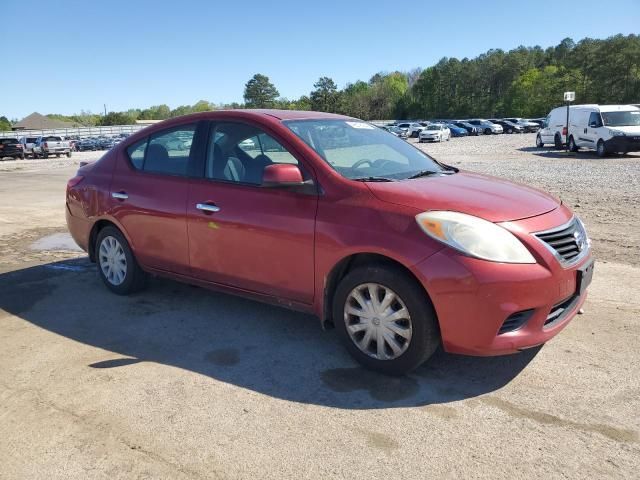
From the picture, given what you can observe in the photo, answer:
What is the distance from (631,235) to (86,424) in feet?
23.2

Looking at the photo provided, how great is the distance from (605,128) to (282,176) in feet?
69.2

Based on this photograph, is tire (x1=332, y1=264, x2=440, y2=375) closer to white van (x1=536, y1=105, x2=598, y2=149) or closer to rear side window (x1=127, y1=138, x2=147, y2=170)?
rear side window (x1=127, y1=138, x2=147, y2=170)

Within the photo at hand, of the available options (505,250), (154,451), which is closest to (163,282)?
(154,451)

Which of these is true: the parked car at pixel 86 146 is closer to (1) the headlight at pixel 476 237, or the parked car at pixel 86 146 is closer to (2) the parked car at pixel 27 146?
(2) the parked car at pixel 27 146

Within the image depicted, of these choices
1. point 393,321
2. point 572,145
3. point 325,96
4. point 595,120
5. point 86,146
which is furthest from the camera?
point 325,96

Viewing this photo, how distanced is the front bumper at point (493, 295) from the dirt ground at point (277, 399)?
34 cm

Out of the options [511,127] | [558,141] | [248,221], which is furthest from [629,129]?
[511,127]

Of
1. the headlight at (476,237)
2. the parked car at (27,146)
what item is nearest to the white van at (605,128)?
the headlight at (476,237)

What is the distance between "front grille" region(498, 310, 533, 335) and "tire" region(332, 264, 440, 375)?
0.39 m

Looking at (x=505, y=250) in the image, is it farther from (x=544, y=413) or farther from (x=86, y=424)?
(x=86, y=424)

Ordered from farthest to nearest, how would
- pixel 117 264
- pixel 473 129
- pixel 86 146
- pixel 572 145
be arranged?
pixel 473 129 → pixel 86 146 → pixel 572 145 → pixel 117 264

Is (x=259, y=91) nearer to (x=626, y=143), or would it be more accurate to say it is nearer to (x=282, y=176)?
(x=626, y=143)

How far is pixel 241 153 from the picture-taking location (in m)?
4.43

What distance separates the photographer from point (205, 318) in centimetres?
479
